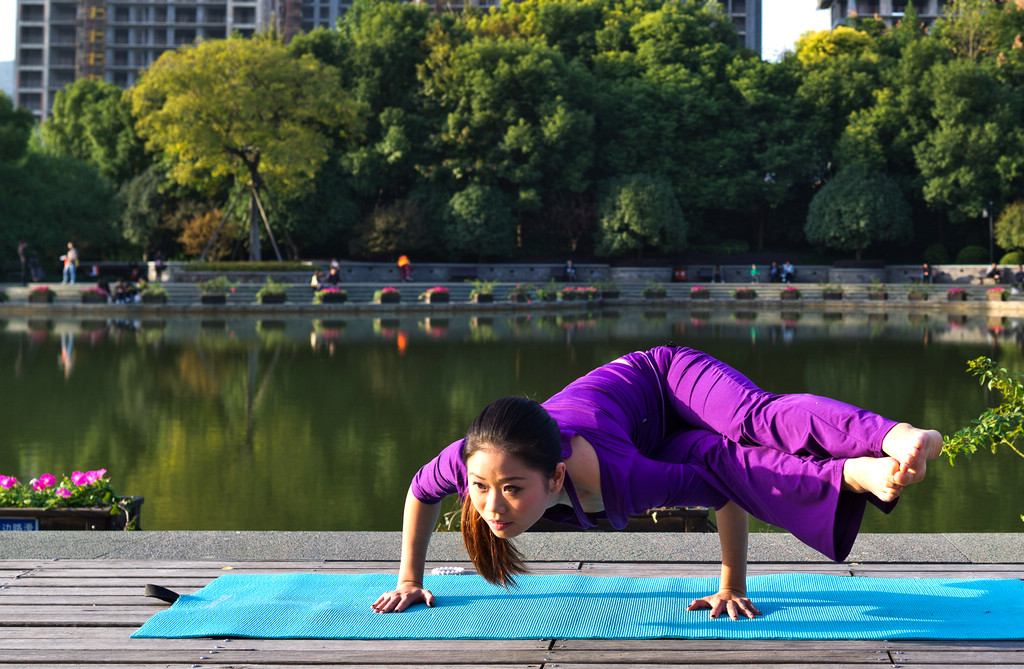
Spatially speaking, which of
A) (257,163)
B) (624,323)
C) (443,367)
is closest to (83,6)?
(257,163)

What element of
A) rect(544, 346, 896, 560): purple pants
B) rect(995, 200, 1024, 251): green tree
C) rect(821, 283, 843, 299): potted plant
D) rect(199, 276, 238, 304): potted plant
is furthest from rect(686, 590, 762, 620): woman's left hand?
rect(995, 200, 1024, 251): green tree

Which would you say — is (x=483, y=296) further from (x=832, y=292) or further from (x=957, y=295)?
(x=957, y=295)

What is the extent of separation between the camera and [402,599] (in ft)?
11.5

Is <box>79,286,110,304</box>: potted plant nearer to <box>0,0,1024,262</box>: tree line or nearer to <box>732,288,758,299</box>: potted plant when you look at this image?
<box>0,0,1024,262</box>: tree line

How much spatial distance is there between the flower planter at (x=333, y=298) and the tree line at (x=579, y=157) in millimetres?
10757

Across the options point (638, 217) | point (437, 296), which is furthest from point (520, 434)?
point (638, 217)

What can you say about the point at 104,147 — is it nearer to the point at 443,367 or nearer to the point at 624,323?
the point at 624,323

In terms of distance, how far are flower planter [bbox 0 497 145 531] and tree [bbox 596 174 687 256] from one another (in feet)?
139

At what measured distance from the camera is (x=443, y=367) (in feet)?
55.4

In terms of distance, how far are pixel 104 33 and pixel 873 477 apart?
94124mm

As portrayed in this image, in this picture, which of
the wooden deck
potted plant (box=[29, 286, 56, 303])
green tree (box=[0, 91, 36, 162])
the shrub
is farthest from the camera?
the shrub

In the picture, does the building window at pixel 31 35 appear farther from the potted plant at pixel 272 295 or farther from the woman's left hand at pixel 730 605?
the woman's left hand at pixel 730 605

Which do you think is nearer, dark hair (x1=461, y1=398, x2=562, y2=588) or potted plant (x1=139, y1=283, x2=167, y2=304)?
dark hair (x1=461, y1=398, x2=562, y2=588)

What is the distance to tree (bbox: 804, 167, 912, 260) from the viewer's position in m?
47.5
